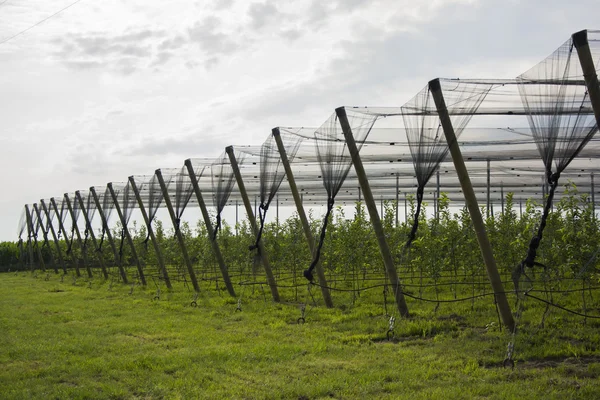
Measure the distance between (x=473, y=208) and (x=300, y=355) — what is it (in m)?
3.87

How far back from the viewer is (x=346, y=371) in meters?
8.87

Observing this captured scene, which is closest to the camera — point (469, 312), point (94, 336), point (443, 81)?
point (443, 81)

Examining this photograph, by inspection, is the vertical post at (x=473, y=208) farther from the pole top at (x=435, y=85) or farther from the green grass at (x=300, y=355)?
the green grass at (x=300, y=355)

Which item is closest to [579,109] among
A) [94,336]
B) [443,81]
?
[443,81]

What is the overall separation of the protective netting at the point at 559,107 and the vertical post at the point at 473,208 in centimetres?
93

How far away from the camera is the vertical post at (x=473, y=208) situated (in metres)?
10.7

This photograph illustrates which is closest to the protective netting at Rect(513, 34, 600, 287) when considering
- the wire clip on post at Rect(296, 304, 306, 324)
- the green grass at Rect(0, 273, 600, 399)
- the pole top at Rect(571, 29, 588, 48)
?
the pole top at Rect(571, 29, 588, 48)

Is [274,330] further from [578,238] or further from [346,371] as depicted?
Result: [578,238]

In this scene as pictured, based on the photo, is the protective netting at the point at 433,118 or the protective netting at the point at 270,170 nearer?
the protective netting at the point at 433,118

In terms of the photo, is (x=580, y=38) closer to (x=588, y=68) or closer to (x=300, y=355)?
(x=588, y=68)

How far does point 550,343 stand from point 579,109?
142 inches

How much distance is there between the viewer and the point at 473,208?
35.3 feet

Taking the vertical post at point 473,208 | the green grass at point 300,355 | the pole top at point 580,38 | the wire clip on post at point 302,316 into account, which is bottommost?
the green grass at point 300,355

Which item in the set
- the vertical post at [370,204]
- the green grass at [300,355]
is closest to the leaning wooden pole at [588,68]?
the green grass at [300,355]
